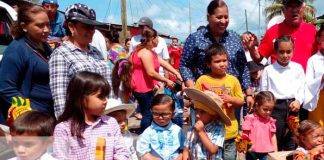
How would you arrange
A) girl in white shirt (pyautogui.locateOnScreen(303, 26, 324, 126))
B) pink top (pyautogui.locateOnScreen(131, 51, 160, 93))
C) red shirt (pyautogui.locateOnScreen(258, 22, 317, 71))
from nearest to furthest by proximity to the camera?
girl in white shirt (pyautogui.locateOnScreen(303, 26, 324, 126)) → red shirt (pyautogui.locateOnScreen(258, 22, 317, 71)) → pink top (pyautogui.locateOnScreen(131, 51, 160, 93))

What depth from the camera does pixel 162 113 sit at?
3.61 metres

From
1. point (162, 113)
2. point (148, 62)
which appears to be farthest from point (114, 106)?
point (148, 62)

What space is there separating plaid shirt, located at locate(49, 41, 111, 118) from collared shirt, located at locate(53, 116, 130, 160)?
278 millimetres

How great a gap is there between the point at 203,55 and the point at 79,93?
147cm

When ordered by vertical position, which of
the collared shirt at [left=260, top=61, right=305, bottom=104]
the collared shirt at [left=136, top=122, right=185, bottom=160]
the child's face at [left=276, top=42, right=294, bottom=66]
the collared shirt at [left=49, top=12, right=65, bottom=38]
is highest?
the collared shirt at [left=49, top=12, right=65, bottom=38]

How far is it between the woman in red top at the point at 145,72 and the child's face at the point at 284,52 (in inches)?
62.9

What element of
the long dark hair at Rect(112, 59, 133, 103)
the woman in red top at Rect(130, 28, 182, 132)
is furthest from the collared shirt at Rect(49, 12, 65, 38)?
the woman in red top at Rect(130, 28, 182, 132)

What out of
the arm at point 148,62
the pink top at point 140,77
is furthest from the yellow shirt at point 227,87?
the pink top at point 140,77

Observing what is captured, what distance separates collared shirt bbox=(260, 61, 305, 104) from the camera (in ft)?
13.4

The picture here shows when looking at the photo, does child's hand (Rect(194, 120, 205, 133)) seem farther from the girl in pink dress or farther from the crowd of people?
the girl in pink dress

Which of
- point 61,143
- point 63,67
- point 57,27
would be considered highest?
point 57,27

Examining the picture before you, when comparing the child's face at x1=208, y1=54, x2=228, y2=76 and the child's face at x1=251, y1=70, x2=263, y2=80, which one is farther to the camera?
the child's face at x1=251, y1=70, x2=263, y2=80

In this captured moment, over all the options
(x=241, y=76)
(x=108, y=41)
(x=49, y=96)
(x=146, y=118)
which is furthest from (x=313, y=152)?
(x=108, y=41)

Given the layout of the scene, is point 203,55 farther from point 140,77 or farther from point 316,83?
point 140,77
